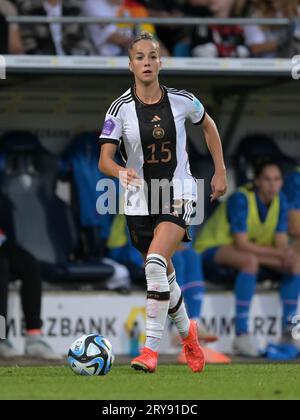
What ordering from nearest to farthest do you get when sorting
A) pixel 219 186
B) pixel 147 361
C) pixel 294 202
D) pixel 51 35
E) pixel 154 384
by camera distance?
pixel 154 384 → pixel 147 361 → pixel 219 186 → pixel 51 35 → pixel 294 202

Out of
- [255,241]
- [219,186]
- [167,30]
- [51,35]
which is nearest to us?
[219,186]

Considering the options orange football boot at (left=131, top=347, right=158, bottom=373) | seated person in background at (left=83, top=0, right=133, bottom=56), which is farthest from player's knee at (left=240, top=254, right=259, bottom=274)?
orange football boot at (left=131, top=347, right=158, bottom=373)

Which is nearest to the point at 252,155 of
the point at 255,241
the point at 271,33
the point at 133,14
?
the point at 255,241

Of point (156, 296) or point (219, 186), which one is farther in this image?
point (219, 186)

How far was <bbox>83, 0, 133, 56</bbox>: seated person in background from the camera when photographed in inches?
514

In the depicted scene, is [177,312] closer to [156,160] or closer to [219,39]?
[156,160]

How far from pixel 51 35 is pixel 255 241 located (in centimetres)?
306

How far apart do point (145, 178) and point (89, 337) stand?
1130 millimetres

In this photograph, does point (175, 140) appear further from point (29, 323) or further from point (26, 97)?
point (26, 97)

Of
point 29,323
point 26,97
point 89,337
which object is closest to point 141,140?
point 89,337

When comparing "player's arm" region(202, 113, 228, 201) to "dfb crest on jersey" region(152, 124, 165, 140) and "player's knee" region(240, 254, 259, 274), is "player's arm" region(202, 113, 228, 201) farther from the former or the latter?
"player's knee" region(240, 254, 259, 274)

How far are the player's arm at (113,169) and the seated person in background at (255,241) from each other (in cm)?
494

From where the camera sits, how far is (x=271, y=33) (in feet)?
45.8

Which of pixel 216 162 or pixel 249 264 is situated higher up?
pixel 216 162
